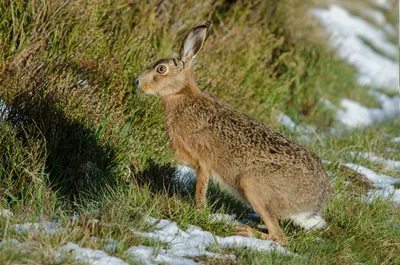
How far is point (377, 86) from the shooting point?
13602mm

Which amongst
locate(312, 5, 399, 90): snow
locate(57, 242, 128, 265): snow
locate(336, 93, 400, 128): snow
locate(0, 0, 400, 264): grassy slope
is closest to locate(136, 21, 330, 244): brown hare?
locate(0, 0, 400, 264): grassy slope

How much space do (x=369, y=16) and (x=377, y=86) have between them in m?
6.43

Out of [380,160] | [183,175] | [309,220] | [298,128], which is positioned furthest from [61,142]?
[298,128]

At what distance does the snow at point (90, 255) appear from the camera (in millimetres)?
4066

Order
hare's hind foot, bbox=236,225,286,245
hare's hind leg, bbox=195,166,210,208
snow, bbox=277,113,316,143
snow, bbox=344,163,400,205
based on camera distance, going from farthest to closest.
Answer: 1. snow, bbox=277,113,316,143
2. snow, bbox=344,163,400,205
3. hare's hind leg, bbox=195,166,210,208
4. hare's hind foot, bbox=236,225,286,245

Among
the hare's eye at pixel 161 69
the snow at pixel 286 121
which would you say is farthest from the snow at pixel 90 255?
the snow at pixel 286 121

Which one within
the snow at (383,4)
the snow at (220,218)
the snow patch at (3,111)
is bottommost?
the snow patch at (3,111)

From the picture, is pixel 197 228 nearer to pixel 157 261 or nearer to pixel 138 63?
pixel 157 261

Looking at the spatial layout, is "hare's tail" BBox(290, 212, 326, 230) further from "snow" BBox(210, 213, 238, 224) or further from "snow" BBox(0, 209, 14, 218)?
"snow" BBox(0, 209, 14, 218)

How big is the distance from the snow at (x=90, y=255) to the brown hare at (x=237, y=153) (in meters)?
1.23

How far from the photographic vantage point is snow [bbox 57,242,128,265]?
4.07 metres

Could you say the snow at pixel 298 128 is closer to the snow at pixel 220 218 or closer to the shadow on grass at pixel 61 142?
the shadow on grass at pixel 61 142

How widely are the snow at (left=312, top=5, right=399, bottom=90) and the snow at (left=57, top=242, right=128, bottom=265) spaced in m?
8.74

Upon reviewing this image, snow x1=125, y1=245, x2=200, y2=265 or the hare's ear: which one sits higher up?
the hare's ear
